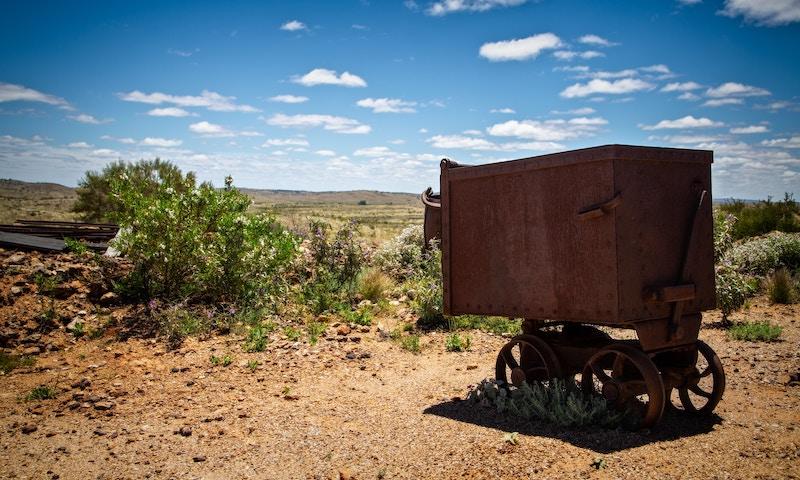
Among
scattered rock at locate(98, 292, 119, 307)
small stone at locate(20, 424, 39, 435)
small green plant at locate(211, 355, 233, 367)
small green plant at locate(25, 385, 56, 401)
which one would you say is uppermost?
scattered rock at locate(98, 292, 119, 307)

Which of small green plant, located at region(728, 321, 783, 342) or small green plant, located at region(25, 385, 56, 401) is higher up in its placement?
small green plant, located at region(728, 321, 783, 342)

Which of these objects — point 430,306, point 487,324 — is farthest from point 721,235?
point 430,306

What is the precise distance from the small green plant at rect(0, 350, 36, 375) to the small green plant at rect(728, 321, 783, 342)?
26.7 feet

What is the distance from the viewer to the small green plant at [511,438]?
386 cm

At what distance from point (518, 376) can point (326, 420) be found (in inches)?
66.4

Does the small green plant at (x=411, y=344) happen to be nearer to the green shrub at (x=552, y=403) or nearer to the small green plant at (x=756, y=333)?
the green shrub at (x=552, y=403)

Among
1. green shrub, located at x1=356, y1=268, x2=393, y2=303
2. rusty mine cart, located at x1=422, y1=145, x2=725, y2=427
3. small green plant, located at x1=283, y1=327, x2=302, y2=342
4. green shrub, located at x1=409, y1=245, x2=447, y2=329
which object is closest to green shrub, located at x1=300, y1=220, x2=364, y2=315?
green shrub, located at x1=356, y1=268, x2=393, y2=303

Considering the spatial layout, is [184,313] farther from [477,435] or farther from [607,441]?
[607,441]

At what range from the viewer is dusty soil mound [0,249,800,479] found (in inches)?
143

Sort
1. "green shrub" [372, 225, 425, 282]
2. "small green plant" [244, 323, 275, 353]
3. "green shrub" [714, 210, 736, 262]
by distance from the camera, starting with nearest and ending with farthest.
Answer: "small green plant" [244, 323, 275, 353]
"green shrub" [714, 210, 736, 262]
"green shrub" [372, 225, 425, 282]

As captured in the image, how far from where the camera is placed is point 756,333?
6.64 m

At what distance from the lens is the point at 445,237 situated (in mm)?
5098

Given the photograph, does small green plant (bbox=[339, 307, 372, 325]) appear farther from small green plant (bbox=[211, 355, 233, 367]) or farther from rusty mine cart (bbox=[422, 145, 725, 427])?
rusty mine cart (bbox=[422, 145, 725, 427])

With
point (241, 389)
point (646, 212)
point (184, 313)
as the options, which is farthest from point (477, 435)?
point (184, 313)
